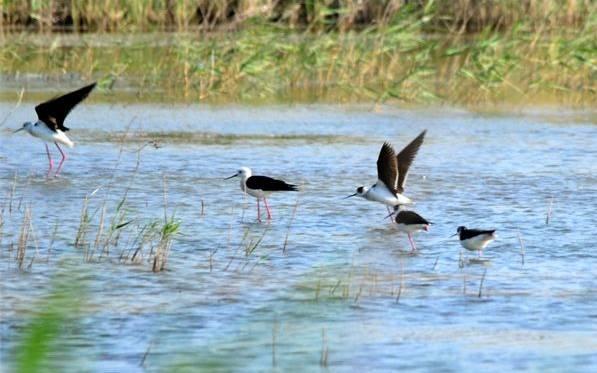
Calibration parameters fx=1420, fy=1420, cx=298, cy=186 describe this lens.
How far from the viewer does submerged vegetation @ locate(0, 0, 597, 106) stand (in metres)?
17.4

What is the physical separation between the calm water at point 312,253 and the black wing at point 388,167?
0.30m

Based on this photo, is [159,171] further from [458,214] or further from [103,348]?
[103,348]

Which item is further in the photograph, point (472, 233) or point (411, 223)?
point (411, 223)

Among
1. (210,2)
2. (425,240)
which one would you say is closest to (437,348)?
(425,240)

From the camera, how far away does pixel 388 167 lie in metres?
10.4

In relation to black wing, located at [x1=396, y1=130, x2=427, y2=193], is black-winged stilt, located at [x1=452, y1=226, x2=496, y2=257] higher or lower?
higher

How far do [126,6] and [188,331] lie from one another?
16.2m

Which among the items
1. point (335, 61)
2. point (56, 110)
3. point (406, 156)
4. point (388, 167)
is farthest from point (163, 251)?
point (335, 61)

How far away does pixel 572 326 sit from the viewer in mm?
6574

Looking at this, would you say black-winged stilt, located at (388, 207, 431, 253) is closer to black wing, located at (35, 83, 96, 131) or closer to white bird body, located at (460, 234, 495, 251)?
white bird body, located at (460, 234, 495, 251)

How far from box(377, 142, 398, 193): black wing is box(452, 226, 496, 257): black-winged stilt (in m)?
1.88

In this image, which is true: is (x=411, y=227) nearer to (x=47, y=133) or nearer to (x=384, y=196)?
(x=384, y=196)

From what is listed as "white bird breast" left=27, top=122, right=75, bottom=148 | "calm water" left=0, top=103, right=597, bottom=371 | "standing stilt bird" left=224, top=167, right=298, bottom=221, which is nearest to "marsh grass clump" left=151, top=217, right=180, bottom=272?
"calm water" left=0, top=103, right=597, bottom=371

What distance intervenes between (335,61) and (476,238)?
10.2 m
